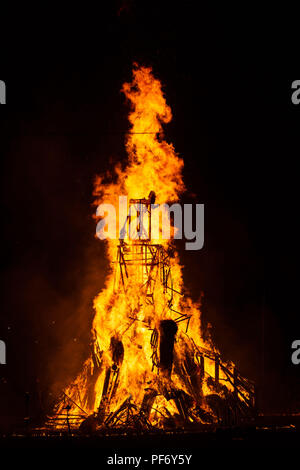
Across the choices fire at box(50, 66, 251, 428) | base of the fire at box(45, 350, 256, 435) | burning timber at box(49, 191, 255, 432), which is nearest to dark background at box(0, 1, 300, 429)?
fire at box(50, 66, 251, 428)

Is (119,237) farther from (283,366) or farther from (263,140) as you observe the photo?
(283,366)

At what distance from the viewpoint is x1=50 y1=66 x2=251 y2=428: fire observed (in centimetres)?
1048

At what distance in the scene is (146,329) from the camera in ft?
38.8

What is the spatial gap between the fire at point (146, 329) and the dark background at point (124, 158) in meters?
0.86

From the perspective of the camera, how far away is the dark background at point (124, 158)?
13648 millimetres

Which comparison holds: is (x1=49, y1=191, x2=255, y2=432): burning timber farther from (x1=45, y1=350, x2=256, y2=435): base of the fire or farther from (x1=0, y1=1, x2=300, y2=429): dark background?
(x1=0, y1=1, x2=300, y2=429): dark background

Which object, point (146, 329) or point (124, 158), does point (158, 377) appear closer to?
point (146, 329)

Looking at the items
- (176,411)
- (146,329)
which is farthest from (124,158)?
(176,411)

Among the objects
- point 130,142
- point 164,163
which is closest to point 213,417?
point 164,163

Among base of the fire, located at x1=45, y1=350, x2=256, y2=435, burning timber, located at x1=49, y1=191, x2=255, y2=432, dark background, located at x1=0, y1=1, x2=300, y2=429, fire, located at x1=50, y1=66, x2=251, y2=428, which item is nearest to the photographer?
base of the fire, located at x1=45, y1=350, x2=256, y2=435

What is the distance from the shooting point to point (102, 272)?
14.3 metres

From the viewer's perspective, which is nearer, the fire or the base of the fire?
the base of the fire

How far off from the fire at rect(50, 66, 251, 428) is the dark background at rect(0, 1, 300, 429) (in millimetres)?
863

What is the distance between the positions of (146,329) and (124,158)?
549cm
